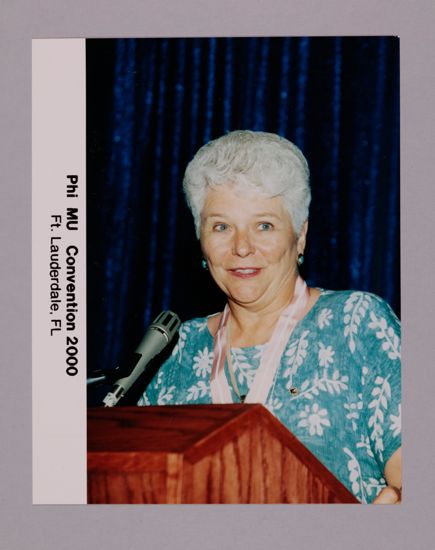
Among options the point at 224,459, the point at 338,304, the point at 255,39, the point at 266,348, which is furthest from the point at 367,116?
the point at 224,459

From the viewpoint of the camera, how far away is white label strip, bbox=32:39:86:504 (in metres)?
3.40

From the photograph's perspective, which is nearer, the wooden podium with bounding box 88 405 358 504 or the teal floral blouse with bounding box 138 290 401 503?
the wooden podium with bounding box 88 405 358 504

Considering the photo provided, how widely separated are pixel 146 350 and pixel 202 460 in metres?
0.66

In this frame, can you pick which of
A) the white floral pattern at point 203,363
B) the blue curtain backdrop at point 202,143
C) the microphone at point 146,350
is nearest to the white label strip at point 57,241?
the blue curtain backdrop at point 202,143

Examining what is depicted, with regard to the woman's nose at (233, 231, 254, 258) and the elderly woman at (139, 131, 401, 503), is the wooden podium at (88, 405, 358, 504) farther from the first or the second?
the woman's nose at (233, 231, 254, 258)

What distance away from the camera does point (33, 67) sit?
346cm

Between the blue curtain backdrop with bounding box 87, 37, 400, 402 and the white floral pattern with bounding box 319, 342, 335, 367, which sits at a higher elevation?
the blue curtain backdrop with bounding box 87, 37, 400, 402

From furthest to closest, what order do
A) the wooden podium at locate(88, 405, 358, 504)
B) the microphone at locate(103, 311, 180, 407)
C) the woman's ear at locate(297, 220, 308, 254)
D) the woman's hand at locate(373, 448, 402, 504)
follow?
the woman's ear at locate(297, 220, 308, 254) → the woman's hand at locate(373, 448, 402, 504) → the microphone at locate(103, 311, 180, 407) → the wooden podium at locate(88, 405, 358, 504)

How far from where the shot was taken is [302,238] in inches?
139

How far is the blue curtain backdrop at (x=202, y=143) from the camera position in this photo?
346 cm

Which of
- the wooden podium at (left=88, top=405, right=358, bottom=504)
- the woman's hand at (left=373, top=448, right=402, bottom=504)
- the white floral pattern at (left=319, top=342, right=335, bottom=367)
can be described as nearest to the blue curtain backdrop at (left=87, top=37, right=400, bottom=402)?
the white floral pattern at (left=319, top=342, right=335, bottom=367)

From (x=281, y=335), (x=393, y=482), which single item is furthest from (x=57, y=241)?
(x=393, y=482)

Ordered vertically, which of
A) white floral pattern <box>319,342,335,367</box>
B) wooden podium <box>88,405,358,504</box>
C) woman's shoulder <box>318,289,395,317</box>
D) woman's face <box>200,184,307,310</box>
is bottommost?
wooden podium <box>88,405,358,504</box>

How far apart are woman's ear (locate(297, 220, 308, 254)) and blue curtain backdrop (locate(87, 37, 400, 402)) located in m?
0.03
